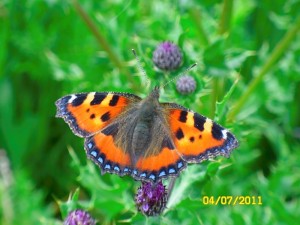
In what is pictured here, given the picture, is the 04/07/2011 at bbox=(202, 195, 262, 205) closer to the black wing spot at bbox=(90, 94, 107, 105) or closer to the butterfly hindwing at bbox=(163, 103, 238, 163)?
the butterfly hindwing at bbox=(163, 103, 238, 163)

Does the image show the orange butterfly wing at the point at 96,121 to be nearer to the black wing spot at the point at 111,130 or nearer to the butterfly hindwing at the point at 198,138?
the black wing spot at the point at 111,130

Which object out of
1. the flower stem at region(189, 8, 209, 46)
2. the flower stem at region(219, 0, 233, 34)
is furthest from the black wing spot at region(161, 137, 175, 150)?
the flower stem at region(189, 8, 209, 46)

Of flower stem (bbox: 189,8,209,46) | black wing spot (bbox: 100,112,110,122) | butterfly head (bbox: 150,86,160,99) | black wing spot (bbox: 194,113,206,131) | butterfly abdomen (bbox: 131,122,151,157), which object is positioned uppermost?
black wing spot (bbox: 100,112,110,122)

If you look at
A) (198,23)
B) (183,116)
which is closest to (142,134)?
(183,116)

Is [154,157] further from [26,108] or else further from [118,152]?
[26,108]

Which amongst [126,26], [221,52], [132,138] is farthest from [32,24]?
[132,138]

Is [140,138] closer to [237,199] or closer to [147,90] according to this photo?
[147,90]
